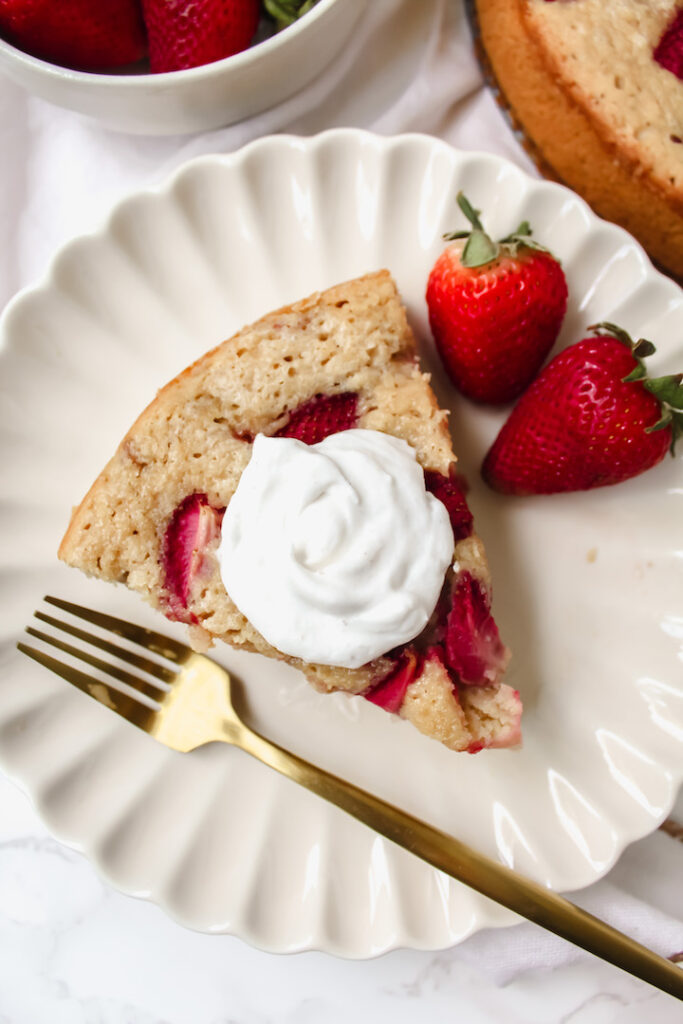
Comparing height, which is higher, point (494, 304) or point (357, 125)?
point (357, 125)

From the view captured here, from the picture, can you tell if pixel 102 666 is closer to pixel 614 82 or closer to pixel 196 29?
pixel 196 29

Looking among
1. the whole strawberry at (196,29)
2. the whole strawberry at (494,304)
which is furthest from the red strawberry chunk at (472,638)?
the whole strawberry at (196,29)

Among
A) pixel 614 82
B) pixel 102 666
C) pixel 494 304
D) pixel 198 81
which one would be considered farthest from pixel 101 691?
pixel 614 82

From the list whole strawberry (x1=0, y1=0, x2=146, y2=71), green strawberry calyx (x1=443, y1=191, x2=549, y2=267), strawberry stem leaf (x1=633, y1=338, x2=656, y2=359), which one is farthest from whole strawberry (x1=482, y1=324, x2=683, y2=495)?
whole strawberry (x1=0, y1=0, x2=146, y2=71)

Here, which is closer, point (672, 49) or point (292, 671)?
point (672, 49)

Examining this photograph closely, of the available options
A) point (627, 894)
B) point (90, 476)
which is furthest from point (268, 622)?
point (627, 894)

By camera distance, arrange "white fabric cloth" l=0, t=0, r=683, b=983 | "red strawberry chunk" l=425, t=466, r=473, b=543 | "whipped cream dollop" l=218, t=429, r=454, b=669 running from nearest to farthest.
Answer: "whipped cream dollop" l=218, t=429, r=454, b=669
"red strawberry chunk" l=425, t=466, r=473, b=543
"white fabric cloth" l=0, t=0, r=683, b=983

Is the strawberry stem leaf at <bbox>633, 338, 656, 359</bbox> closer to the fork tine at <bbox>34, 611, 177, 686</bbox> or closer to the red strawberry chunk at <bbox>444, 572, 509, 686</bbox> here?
the red strawberry chunk at <bbox>444, 572, 509, 686</bbox>
